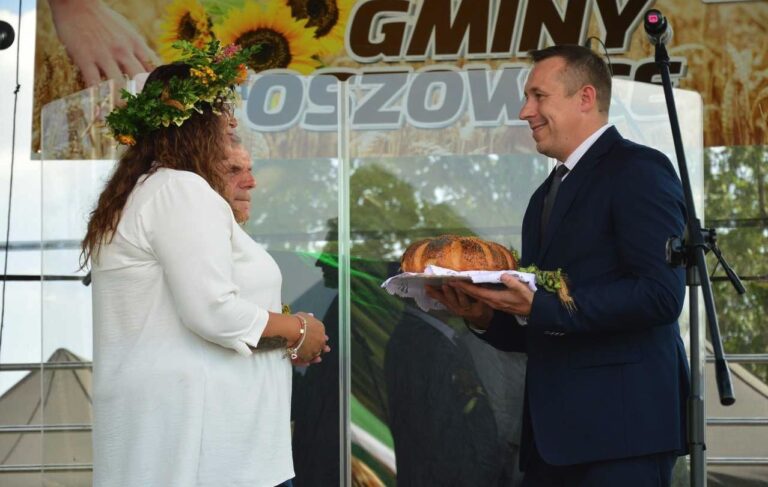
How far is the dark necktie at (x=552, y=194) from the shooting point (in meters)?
2.99

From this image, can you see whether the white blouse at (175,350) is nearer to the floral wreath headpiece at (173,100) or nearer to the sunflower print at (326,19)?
the floral wreath headpiece at (173,100)

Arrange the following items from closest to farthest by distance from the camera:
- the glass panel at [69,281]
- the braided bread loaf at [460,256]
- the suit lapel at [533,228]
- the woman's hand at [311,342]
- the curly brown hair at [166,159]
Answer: the curly brown hair at [166,159] → the woman's hand at [311,342] → the braided bread loaf at [460,256] → the suit lapel at [533,228] → the glass panel at [69,281]

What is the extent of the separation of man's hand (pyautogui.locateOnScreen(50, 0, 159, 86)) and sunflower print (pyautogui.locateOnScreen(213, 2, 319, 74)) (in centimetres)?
41

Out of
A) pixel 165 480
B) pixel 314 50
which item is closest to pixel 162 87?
pixel 165 480

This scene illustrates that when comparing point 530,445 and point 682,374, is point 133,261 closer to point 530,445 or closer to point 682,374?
point 530,445

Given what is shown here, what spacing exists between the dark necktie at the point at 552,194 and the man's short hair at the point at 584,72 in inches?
7.5

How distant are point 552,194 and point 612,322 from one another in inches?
17.8

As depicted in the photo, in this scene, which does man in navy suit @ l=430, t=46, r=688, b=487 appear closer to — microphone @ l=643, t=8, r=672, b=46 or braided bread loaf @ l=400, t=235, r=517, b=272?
braided bread loaf @ l=400, t=235, r=517, b=272

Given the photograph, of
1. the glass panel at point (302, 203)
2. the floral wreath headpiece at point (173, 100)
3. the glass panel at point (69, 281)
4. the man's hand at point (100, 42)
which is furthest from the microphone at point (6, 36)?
the floral wreath headpiece at point (173, 100)

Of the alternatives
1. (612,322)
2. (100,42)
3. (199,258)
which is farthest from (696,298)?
(100,42)

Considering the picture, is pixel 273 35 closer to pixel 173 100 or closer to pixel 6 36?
pixel 6 36

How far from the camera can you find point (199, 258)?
99.0 inches

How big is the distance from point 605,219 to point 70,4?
3.97 metres

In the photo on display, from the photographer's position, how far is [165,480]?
2.53 metres
